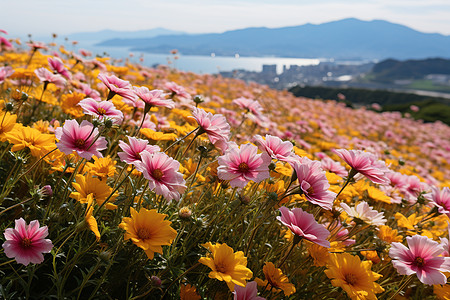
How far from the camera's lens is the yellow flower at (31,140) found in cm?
132

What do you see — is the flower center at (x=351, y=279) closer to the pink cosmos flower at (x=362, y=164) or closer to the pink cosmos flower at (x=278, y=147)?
the pink cosmos flower at (x=362, y=164)

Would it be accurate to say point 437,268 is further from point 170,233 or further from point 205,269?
point 170,233

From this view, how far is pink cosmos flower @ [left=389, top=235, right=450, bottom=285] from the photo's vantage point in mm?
1341

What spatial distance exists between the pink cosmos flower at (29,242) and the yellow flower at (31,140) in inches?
14.1

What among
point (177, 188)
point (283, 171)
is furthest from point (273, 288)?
point (177, 188)

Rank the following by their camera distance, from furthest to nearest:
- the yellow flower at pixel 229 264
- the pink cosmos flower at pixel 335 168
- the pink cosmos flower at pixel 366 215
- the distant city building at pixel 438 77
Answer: the distant city building at pixel 438 77 → the pink cosmos flower at pixel 335 168 → the pink cosmos flower at pixel 366 215 → the yellow flower at pixel 229 264

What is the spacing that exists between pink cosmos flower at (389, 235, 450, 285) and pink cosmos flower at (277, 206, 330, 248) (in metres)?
0.38

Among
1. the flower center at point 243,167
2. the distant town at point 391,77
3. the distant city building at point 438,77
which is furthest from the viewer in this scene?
the distant city building at point 438,77

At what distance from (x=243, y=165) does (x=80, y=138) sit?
623 mm

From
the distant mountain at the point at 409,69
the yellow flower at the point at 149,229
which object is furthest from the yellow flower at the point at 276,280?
the distant mountain at the point at 409,69

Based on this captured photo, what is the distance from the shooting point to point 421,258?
140cm

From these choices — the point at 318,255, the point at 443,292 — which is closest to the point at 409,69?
the point at 443,292

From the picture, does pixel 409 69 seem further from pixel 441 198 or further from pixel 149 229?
pixel 149 229

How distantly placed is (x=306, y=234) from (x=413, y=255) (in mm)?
531
